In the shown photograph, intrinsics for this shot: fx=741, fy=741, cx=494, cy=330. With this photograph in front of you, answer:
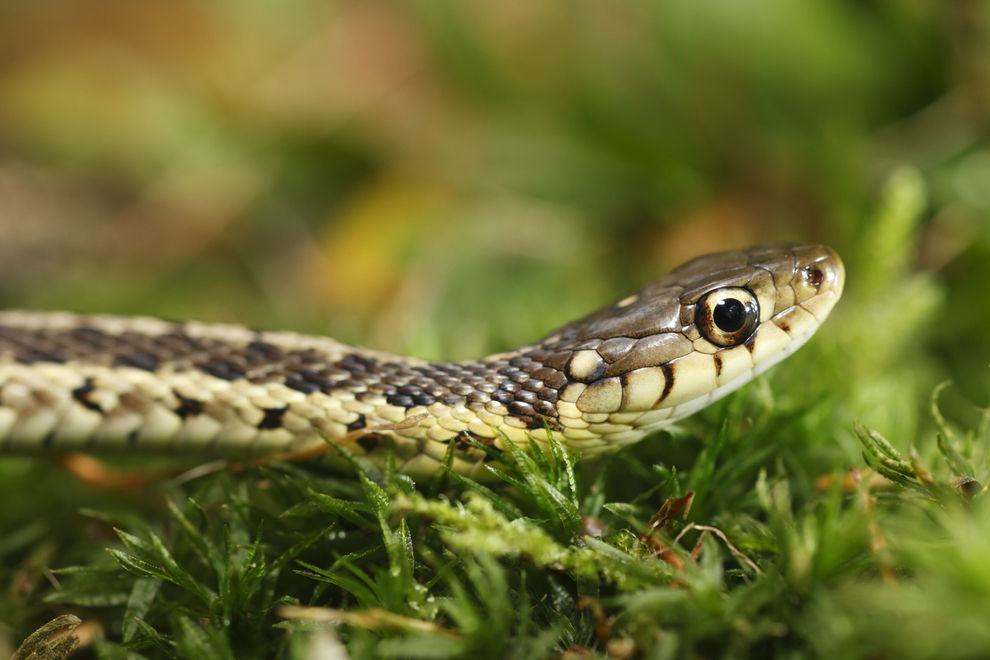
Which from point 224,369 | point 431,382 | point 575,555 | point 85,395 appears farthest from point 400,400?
point 85,395

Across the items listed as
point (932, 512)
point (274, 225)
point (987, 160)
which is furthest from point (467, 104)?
point (932, 512)

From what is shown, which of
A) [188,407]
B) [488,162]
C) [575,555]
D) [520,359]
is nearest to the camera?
[575,555]

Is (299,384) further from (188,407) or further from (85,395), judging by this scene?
(85,395)

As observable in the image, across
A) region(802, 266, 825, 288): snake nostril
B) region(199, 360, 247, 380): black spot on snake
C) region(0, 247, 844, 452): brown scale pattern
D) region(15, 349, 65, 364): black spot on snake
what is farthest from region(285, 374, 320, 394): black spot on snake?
region(802, 266, 825, 288): snake nostril

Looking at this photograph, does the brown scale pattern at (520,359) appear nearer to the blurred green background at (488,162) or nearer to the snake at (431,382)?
the snake at (431,382)

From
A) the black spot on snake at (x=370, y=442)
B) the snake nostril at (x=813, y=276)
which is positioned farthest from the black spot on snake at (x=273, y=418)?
the snake nostril at (x=813, y=276)

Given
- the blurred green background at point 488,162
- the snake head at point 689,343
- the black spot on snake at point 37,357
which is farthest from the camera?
the blurred green background at point 488,162
